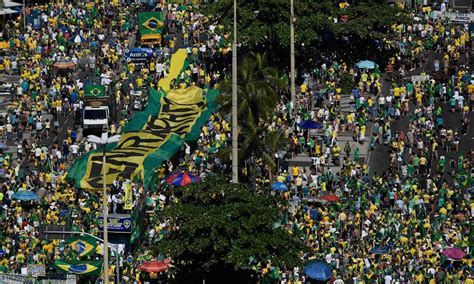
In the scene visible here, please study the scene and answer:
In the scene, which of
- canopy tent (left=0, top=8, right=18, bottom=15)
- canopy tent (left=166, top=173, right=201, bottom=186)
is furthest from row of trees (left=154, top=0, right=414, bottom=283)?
canopy tent (left=0, top=8, right=18, bottom=15)

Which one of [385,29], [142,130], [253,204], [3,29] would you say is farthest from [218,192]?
[3,29]

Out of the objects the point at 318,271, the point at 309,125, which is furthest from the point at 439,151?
the point at 318,271

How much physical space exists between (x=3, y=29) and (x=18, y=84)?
12.2 meters

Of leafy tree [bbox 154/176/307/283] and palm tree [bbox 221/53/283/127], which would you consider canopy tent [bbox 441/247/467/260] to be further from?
palm tree [bbox 221/53/283/127]

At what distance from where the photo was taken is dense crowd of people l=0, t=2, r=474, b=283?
91250 millimetres

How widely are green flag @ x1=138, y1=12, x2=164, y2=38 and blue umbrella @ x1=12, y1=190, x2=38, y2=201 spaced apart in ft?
93.5

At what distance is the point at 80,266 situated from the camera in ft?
287

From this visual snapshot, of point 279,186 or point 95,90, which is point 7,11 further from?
point 279,186

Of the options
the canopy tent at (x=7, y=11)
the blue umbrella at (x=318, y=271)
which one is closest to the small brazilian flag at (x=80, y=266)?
the blue umbrella at (x=318, y=271)

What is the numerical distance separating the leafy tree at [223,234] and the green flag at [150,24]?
40980 millimetres

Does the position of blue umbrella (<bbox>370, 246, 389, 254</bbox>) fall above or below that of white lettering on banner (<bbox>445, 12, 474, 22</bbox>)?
below

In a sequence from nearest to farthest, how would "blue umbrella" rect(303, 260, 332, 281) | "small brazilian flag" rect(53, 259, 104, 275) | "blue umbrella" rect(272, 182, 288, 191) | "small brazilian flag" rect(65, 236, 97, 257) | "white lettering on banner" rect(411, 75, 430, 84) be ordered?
"blue umbrella" rect(303, 260, 332, 281) → "small brazilian flag" rect(53, 259, 104, 275) → "small brazilian flag" rect(65, 236, 97, 257) → "blue umbrella" rect(272, 182, 288, 191) → "white lettering on banner" rect(411, 75, 430, 84)

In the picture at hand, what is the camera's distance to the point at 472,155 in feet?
344

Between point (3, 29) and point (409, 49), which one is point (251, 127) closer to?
point (409, 49)
